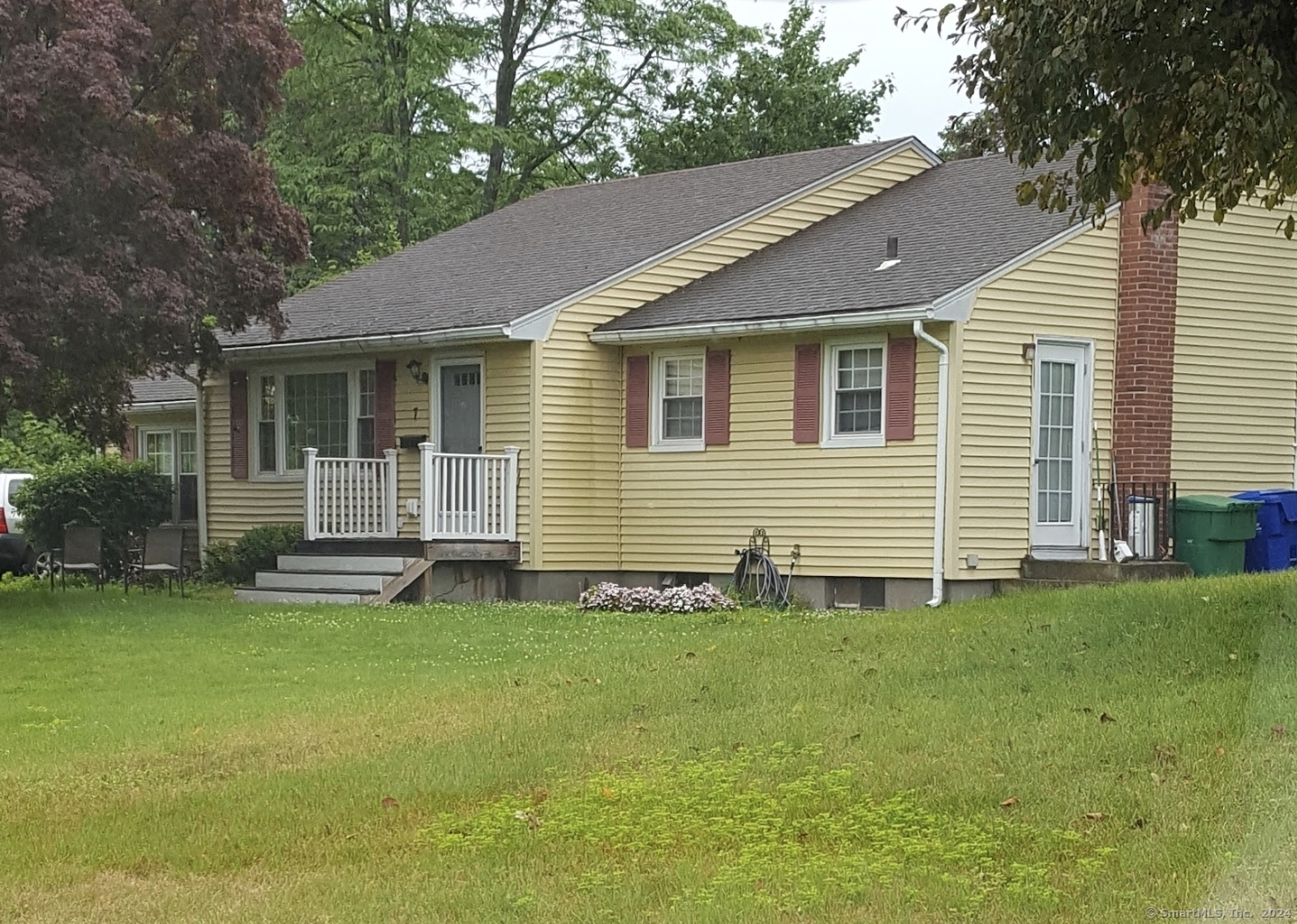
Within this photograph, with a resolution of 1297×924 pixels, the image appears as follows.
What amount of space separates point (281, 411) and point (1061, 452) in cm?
1089

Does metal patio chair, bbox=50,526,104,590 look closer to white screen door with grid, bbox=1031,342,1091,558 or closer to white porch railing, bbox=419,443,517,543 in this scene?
white porch railing, bbox=419,443,517,543

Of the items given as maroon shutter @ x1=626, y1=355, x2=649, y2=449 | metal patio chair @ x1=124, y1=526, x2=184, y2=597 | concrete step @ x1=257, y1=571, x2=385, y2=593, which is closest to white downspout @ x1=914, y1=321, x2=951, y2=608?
maroon shutter @ x1=626, y1=355, x2=649, y2=449

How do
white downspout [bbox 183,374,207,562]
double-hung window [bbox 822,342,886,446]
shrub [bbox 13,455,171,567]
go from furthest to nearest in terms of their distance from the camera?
white downspout [bbox 183,374,207,562] → shrub [bbox 13,455,171,567] → double-hung window [bbox 822,342,886,446]

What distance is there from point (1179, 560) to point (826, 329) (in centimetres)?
450

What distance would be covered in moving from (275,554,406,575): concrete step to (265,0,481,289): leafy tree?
1805 centimetres

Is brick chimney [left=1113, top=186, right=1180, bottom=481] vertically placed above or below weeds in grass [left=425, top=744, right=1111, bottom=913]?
above

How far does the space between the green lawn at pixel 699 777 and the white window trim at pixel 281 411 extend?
9.27 m

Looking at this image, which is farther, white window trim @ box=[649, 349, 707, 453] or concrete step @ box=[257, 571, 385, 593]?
white window trim @ box=[649, 349, 707, 453]

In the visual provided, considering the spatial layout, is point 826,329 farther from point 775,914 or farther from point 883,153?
point 775,914

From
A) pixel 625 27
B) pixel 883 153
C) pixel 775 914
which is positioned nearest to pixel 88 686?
pixel 775 914

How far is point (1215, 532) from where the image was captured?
1827cm

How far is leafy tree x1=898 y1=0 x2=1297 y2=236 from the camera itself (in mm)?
9664

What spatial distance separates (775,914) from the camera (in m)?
6.34

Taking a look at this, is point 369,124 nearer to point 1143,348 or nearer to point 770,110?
point 770,110
